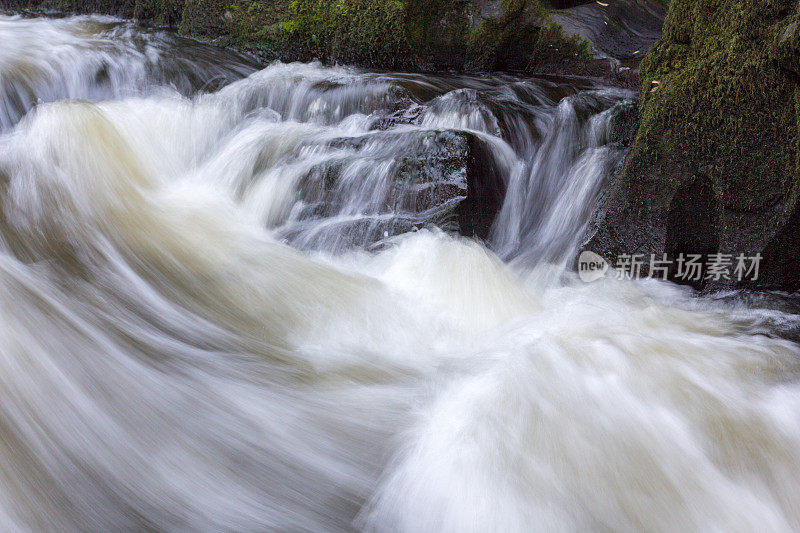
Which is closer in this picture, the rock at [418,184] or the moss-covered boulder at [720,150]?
the moss-covered boulder at [720,150]

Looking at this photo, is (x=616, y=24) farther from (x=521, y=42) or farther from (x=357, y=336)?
(x=357, y=336)

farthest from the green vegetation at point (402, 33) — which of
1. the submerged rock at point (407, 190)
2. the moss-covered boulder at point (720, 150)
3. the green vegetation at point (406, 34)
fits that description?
the moss-covered boulder at point (720, 150)

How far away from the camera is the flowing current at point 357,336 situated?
2.20 metres

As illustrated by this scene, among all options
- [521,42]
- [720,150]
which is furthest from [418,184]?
[521,42]

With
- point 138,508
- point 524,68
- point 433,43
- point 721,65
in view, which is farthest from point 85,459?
point 524,68

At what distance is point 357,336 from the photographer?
3.33 metres

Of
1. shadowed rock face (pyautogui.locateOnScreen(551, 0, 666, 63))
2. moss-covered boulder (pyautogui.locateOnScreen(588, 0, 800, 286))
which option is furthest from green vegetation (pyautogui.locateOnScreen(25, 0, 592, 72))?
moss-covered boulder (pyautogui.locateOnScreen(588, 0, 800, 286))

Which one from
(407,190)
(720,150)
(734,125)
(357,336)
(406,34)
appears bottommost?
(357,336)

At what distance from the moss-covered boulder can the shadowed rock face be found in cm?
406

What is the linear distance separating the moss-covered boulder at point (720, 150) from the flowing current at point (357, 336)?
37 cm

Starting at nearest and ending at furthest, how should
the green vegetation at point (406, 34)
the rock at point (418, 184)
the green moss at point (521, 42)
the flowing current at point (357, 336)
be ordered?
1. the flowing current at point (357, 336)
2. the rock at point (418, 184)
3. the green vegetation at point (406, 34)
4. the green moss at point (521, 42)

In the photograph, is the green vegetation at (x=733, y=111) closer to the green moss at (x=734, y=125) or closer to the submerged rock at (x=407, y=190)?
the green moss at (x=734, y=125)

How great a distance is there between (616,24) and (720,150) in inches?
237

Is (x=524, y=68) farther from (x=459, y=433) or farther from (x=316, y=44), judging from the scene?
(x=459, y=433)
